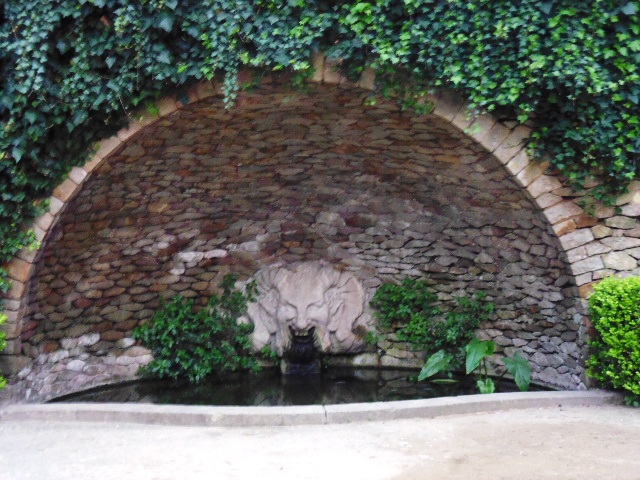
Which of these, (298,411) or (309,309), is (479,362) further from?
(309,309)

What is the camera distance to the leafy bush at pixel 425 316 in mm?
6312

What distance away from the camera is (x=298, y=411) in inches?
166

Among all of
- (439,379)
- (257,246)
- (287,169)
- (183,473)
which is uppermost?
(287,169)

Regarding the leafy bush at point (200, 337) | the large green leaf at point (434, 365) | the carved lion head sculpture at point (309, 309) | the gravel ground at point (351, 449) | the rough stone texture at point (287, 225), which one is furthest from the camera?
the carved lion head sculpture at point (309, 309)

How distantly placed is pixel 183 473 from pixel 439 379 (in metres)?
3.35

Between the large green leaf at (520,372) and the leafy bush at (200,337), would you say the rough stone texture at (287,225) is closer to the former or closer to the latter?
the leafy bush at (200,337)

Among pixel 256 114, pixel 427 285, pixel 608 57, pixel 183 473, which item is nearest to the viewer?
pixel 183 473

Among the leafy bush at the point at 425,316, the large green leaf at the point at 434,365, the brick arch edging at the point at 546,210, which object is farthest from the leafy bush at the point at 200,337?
the large green leaf at the point at 434,365

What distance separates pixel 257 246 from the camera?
6832mm

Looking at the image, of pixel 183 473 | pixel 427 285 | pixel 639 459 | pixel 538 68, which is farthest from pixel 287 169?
pixel 639 459

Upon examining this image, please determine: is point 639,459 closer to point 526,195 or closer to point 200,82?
point 526,195

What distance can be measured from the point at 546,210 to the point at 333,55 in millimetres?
1913

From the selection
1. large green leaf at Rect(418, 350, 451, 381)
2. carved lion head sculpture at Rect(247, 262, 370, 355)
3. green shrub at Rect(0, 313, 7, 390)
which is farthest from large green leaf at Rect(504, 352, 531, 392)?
green shrub at Rect(0, 313, 7, 390)

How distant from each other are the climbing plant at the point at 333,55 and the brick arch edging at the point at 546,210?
0.37 feet
